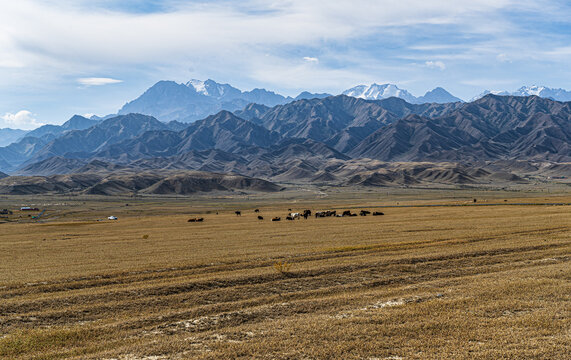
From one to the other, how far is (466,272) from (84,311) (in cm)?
2130

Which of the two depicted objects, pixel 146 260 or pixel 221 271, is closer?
pixel 221 271

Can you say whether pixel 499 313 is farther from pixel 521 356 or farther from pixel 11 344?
pixel 11 344

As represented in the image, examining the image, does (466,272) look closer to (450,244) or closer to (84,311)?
(450,244)

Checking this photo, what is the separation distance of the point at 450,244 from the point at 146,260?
25266mm

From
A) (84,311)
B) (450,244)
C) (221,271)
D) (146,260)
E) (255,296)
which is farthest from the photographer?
(450,244)

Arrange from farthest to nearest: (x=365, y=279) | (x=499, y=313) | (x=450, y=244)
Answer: (x=450, y=244) < (x=365, y=279) < (x=499, y=313)

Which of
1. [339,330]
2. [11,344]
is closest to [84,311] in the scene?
[11,344]

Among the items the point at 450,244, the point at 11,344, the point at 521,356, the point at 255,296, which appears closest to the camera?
the point at 521,356

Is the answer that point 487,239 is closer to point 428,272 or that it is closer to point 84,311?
point 428,272

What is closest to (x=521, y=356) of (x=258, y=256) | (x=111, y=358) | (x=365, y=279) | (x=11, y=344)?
(x=365, y=279)

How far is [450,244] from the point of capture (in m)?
36.1

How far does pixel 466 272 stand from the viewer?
25594mm

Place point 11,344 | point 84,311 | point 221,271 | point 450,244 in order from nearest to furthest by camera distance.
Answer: point 11,344
point 84,311
point 221,271
point 450,244

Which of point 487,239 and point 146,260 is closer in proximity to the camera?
point 146,260
